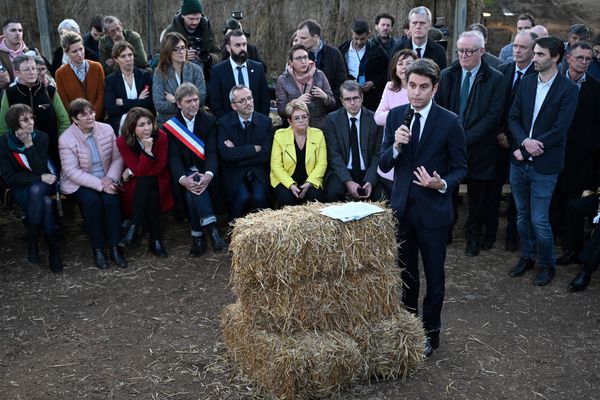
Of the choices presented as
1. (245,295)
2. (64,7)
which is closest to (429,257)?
(245,295)

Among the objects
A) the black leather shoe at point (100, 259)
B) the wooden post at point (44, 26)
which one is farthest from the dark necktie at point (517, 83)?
the wooden post at point (44, 26)

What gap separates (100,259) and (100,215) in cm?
46

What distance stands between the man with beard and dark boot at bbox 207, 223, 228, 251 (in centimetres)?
137

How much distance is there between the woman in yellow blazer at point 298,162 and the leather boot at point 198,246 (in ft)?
3.05

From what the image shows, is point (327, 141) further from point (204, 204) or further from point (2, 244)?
point (2, 244)

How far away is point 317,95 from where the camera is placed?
24.8ft

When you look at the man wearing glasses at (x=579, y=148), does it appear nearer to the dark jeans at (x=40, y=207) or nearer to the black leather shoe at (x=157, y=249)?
the black leather shoe at (x=157, y=249)

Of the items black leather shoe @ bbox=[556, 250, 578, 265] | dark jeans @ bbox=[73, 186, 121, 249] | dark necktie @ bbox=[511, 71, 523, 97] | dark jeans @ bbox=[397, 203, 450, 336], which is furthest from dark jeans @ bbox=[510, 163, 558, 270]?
dark jeans @ bbox=[73, 186, 121, 249]

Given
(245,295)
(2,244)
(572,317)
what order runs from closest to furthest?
(245,295), (572,317), (2,244)

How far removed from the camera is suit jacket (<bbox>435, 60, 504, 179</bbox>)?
22.0 feet

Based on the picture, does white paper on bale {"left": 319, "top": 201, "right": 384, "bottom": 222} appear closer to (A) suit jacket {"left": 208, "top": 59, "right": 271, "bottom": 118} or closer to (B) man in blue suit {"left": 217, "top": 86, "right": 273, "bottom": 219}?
(B) man in blue suit {"left": 217, "top": 86, "right": 273, "bottom": 219}

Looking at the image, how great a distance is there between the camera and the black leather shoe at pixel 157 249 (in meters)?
7.12

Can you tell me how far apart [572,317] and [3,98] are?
6.03m

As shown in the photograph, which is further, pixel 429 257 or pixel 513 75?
pixel 513 75
